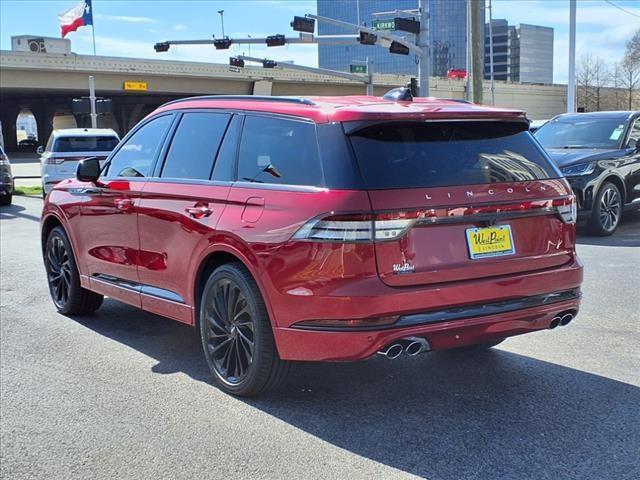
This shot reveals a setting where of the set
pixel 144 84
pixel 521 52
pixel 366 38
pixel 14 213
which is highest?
pixel 521 52

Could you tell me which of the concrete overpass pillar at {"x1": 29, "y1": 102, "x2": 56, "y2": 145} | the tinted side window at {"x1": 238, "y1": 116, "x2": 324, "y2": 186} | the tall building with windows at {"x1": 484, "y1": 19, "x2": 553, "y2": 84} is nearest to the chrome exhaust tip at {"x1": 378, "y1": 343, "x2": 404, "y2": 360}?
the tinted side window at {"x1": 238, "y1": 116, "x2": 324, "y2": 186}

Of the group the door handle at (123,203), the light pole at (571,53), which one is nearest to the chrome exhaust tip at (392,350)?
the door handle at (123,203)

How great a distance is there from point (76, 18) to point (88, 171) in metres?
36.2

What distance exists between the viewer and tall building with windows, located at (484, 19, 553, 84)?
95250 millimetres

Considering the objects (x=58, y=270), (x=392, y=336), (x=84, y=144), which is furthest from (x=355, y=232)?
(x=84, y=144)

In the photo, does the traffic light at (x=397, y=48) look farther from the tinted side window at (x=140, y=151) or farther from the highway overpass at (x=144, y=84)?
the highway overpass at (x=144, y=84)

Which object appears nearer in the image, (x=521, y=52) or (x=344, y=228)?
(x=344, y=228)

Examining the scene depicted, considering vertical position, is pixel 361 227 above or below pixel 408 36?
below

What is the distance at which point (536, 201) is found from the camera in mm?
4266

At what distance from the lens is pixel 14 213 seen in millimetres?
16266

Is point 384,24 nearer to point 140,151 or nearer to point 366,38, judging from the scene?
point 366,38

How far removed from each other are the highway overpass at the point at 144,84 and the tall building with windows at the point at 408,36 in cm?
324

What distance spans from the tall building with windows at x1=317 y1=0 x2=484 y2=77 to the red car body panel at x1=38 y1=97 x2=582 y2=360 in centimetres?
4610

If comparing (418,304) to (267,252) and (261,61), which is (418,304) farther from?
(261,61)
